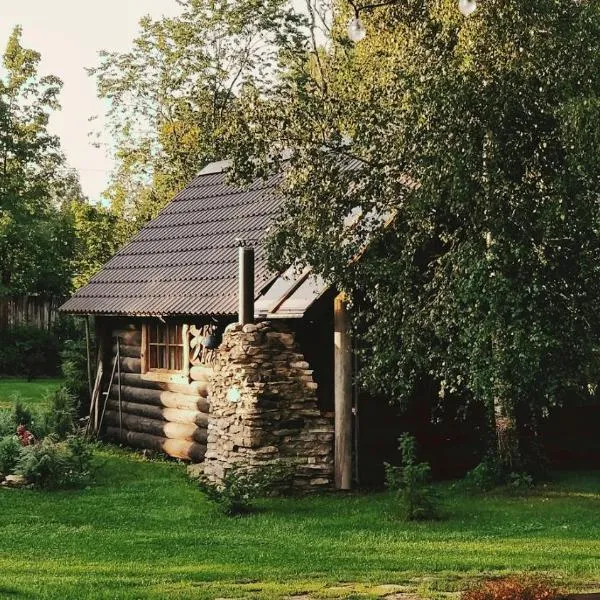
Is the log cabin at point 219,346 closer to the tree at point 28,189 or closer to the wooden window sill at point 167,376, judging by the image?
the wooden window sill at point 167,376

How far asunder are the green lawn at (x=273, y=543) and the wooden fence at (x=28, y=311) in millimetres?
20548

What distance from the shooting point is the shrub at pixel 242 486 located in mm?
12719

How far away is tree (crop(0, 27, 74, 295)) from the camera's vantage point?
117ft

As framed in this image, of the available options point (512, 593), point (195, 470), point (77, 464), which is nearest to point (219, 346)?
point (195, 470)

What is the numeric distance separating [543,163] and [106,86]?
2672cm

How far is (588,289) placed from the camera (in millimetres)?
11664

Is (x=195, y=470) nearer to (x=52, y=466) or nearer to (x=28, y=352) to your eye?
(x=52, y=466)

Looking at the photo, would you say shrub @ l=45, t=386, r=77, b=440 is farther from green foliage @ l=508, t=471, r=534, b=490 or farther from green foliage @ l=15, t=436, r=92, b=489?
green foliage @ l=508, t=471, r=534, b=490

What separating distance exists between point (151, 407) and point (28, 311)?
17131mm

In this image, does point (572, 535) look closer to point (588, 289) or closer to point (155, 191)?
point (588, 289)

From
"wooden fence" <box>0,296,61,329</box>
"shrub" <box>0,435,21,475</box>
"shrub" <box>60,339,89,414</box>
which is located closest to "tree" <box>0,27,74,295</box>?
"wooden fence" <box>0,296,61,329</box>

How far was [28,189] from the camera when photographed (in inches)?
1540

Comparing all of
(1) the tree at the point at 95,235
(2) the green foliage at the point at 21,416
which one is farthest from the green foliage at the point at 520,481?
(1) the tree at the point at 95,235

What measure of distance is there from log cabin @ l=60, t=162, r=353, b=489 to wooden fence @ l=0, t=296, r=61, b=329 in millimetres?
14439
